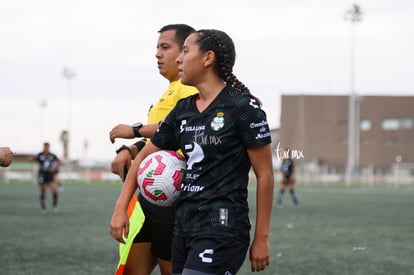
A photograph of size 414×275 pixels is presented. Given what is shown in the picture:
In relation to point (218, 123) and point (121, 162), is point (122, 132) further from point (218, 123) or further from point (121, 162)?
point (218, 123)

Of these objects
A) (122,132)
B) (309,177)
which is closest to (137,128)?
(122,132)

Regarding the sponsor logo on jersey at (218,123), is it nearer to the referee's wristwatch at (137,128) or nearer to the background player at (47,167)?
the referee's wristwatch at (137,128)

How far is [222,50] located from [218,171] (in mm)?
679

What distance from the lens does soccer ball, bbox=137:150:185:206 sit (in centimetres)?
422

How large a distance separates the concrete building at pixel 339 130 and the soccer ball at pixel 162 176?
260ft

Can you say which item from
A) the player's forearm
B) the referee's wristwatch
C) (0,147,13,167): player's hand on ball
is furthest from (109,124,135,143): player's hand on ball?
(0,147,13,167): player's hand on ball

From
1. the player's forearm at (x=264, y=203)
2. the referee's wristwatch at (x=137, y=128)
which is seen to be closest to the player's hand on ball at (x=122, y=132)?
the referee's wristwatch at (x=137, y=128)

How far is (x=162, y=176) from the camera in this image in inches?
166

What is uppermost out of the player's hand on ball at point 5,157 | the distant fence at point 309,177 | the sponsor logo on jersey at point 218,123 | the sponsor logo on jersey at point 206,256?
the sponsor logo on jersey at point 218,123

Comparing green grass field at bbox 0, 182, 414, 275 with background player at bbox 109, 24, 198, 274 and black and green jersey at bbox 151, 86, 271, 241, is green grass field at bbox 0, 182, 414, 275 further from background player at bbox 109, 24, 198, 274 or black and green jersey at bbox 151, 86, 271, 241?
black and green jersey at bbox 151, 86, 271, 241

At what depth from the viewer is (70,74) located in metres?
82.2

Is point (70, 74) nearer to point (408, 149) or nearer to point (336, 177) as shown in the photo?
point (336, 177)

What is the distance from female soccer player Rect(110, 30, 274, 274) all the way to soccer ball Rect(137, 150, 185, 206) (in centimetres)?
11

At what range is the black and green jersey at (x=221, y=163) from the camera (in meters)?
3.98
